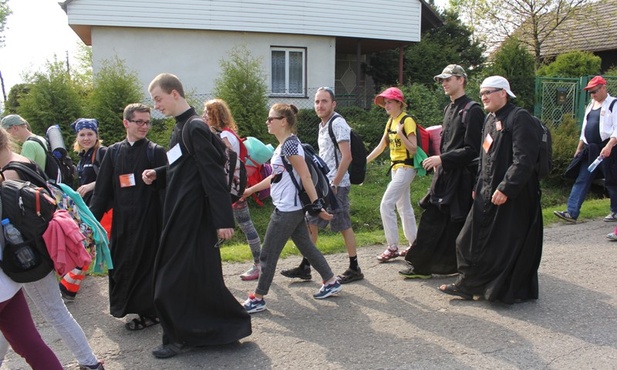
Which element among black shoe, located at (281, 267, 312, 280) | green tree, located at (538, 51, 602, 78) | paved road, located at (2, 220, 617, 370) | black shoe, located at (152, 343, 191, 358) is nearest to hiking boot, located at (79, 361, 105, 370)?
paved road, located at (2, 220, 617, 370)

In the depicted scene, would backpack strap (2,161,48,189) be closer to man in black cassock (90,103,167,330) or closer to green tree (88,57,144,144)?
man in black cassock (90,103,167,330)

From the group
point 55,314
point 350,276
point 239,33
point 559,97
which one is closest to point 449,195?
point 350,276

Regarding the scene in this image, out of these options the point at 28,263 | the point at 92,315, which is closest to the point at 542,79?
the point at 92,315

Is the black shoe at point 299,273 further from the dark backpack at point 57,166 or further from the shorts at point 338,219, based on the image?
the dark backpack at point 57,166

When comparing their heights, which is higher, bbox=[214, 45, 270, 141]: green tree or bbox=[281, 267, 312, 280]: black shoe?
bbox=[214, 45, 270, 141]: green tree

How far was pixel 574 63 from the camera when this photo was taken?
742 inches

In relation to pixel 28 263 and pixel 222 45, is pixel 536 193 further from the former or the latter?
pixel 222 45

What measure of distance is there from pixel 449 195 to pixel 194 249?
2663 mm

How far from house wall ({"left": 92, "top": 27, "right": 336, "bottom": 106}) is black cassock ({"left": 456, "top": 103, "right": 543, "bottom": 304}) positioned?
1241 cm

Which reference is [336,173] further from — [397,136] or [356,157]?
[397,136]

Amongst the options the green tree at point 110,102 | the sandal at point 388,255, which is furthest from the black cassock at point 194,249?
the green tree at point 110,102

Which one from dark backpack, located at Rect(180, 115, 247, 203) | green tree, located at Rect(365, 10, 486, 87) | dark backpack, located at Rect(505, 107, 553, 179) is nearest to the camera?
dark backpack, located at Rect(180, 115, 247, 203)

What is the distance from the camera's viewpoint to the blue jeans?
8.05 m

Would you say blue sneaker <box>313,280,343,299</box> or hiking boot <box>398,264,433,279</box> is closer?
blue sneaker <box>313,280,343,299</box>
